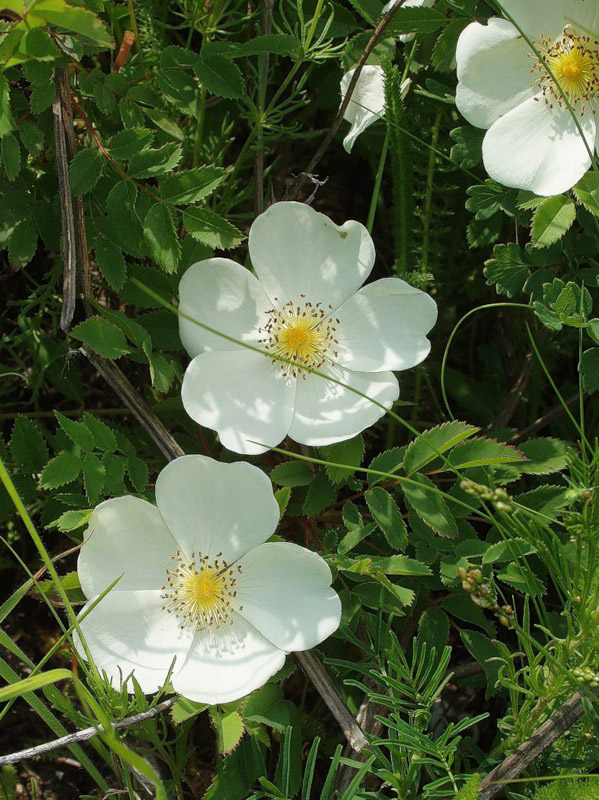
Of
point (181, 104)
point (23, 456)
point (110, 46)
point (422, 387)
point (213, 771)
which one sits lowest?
point (213, 771)

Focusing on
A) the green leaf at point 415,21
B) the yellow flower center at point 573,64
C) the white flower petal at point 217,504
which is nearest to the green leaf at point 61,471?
the white flower petal at point 217,504

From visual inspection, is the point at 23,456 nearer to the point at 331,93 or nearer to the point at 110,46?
the point at 110,46

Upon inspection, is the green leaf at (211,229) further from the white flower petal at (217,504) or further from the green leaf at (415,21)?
the green leaf at (415,21)

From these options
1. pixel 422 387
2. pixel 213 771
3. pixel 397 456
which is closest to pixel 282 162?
pixel 422 387

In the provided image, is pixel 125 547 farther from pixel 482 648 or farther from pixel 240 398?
pixel 482 648

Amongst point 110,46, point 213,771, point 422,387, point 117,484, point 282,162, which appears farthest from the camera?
point 282,162

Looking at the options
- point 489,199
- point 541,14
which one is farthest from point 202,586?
point 541,14

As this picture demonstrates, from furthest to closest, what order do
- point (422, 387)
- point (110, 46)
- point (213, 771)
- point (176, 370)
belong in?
point (422, 387) < point (213, 771) < point (176, 370) < point (110, 46)
